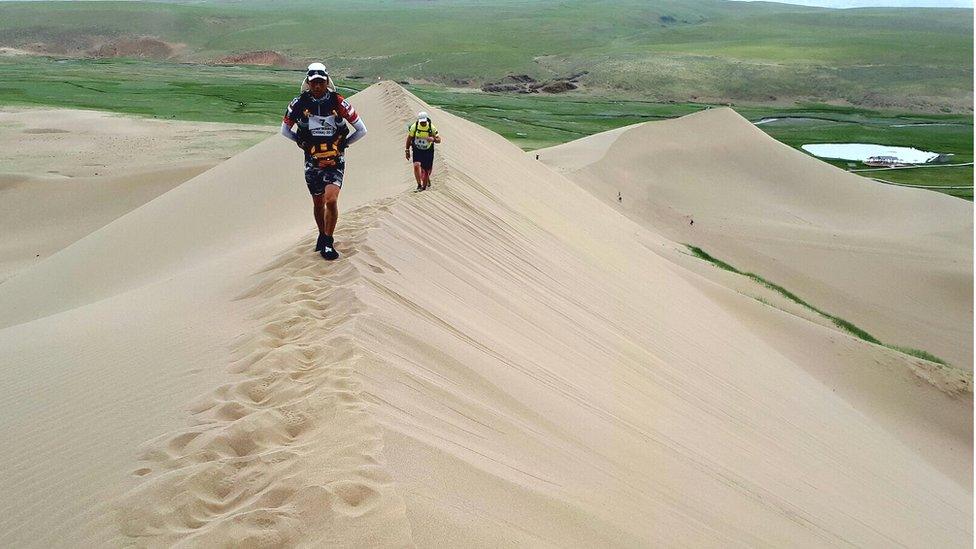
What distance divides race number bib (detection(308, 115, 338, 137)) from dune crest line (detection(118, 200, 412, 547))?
1.86m

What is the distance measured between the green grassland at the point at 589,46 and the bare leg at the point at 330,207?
183 feet

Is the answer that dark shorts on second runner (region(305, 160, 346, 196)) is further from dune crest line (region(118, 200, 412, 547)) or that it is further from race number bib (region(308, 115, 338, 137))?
dune crest line (region(118, 200, 412, 547))

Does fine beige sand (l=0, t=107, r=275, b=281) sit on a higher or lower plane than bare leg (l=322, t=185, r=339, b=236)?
lower

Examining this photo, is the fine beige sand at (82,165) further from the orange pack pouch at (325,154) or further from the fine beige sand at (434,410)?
the orange pack pouch at (325,154)

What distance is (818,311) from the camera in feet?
49.9

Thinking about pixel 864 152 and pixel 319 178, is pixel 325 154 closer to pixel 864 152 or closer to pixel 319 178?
pixel 319 178

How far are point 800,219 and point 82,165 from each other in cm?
2199

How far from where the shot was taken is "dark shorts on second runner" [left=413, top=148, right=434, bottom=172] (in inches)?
340

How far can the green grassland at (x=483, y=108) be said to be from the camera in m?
34.5

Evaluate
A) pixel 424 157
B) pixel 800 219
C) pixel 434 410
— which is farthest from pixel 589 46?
pixel 434 410

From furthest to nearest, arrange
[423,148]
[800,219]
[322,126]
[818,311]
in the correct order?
1. [800,219]
2. [818,311]
3. [423,148]
4. [322,126]

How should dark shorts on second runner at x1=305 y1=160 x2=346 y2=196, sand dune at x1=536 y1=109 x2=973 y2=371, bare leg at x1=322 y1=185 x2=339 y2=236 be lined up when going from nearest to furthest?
1. bare leg at x1=322 y1=185 x2=339 y2=236
2. dark shorts on second runner at x1=305 y1=160 x2=346 y2=196
3. sand dune at x1=536 y1=109 x2=973 y2=371

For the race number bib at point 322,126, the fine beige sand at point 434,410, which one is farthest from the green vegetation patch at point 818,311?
the race number bib at point 322,126

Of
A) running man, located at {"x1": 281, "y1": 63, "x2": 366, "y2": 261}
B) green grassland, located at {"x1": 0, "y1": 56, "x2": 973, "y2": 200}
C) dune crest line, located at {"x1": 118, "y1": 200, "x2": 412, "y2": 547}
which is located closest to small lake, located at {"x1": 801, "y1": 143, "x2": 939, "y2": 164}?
green grassland, located at {"x1": 0, "y1": 56, "x2": 973, "y2": 200}
